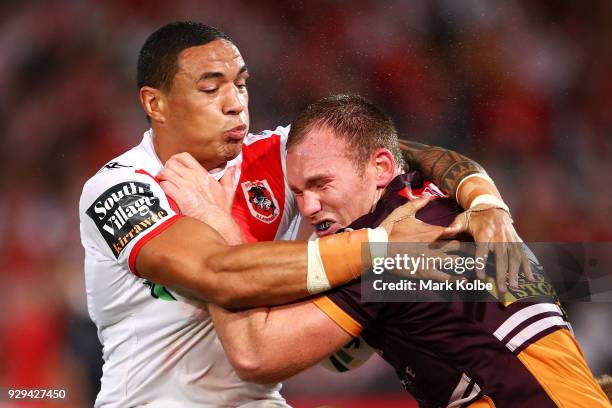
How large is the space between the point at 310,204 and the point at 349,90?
13.2 feet

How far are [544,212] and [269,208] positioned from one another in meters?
3.96

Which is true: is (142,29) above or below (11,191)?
above

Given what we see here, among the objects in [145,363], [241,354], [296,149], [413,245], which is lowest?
[145,363]

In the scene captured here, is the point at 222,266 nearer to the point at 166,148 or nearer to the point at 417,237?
the point at 417,237

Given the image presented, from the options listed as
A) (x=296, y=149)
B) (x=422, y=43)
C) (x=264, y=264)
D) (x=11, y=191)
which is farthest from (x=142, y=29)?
(x=264, y=264)

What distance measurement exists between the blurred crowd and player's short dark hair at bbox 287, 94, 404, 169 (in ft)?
11.7

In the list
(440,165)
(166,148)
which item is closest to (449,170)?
(440,165)

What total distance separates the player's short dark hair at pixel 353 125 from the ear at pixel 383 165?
1.1 inches

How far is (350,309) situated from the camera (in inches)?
103

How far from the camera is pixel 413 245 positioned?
→ 2641 millimetres

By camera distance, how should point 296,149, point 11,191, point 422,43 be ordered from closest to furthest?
1. point 296,149
2. point 11,191
3. point 422,43

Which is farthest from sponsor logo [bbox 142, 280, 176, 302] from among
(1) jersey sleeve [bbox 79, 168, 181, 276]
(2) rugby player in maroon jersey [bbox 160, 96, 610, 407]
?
(2) rugby player in maroon jersey [bbox 160, 96, 610, 407]

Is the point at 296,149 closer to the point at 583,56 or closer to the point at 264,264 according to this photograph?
the point at 264,264

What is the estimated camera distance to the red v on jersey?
3510 millimetres
